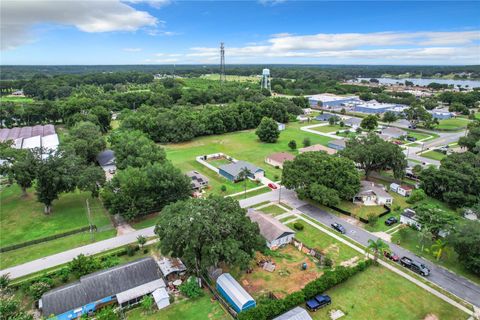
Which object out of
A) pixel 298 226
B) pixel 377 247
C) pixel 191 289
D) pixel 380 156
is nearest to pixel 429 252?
pixel 377 247

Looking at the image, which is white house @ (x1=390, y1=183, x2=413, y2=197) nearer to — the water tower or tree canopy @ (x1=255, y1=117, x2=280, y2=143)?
tree canopy @ (x1=255, y1=117, x2=280, y2=143)

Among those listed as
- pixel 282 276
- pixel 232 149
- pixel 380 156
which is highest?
pixel 380 156

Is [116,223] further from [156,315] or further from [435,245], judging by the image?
[435,245]

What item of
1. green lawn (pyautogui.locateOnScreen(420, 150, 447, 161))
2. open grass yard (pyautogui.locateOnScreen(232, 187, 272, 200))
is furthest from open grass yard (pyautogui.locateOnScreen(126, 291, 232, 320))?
green lawn (pyautogui.locateOnScreen(420, 150, 447, 161))

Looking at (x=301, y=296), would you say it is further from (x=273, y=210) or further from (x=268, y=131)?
(x=268, y=131)

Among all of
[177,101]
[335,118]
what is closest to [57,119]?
[177,101]
